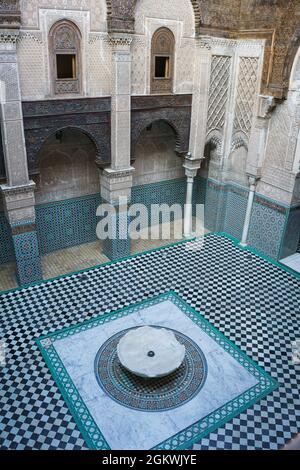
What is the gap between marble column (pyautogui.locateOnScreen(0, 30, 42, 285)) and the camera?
170 inches

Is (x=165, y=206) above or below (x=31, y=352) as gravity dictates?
above

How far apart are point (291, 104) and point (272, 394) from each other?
12.0ft

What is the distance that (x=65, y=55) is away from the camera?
15.8 ft

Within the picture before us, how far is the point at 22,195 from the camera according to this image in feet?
16.0

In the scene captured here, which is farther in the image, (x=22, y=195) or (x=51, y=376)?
(x=22, y=195)

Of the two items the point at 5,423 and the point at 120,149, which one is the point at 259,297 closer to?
the point at 120,149

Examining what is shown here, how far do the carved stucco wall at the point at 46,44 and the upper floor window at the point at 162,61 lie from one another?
708 millimetres

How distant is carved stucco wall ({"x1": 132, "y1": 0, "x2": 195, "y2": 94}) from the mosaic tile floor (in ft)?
8.26

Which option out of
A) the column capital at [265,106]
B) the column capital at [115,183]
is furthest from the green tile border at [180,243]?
the column capital at [265,106]

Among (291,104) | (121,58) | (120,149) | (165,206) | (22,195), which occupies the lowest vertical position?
(165,206)

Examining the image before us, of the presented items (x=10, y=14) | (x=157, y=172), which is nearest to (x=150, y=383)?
(x=10, y=14)

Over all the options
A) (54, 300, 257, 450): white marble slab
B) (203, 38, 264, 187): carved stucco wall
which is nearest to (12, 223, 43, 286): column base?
(54, 300, 257, 450): white marble slab

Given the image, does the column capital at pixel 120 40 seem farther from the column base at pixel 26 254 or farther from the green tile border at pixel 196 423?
the green tile border at pixel 196 423
